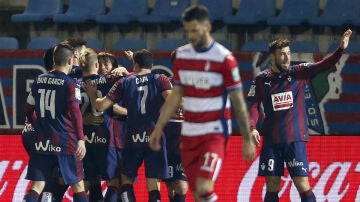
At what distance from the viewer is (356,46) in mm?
17375

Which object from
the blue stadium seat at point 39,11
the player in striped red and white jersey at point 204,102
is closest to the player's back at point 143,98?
the player in striped red and white jersey at point 204,102

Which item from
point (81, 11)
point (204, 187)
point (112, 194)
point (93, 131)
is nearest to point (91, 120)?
point (93, 131)

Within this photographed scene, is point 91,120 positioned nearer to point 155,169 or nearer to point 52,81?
point 155,169

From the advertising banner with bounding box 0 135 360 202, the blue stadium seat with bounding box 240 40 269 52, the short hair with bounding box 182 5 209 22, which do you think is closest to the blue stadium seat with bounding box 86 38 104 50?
the blue stadium seat with bounding box 240 40 269 52

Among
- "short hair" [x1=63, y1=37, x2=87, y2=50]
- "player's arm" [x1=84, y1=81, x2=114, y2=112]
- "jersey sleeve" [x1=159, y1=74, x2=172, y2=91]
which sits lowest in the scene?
"player's arm" [x1=84, y1=81, x2=114, y2=112]

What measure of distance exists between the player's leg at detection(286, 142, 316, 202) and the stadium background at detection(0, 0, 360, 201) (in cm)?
183

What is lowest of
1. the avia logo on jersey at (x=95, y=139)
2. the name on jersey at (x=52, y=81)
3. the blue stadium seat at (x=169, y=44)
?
the avia logo on jersey at (x=95, y=139)

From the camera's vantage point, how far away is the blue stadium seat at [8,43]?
58.2ft

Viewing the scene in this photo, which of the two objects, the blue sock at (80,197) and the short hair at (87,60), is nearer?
the blue sock at (80,197)

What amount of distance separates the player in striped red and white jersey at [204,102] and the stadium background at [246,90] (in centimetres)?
418

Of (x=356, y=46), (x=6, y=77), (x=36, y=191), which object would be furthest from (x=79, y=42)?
(x=356, y=46)

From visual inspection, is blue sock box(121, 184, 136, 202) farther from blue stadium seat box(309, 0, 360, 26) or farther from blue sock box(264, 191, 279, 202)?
blue stadium seat box(309, 0, 360, 26)

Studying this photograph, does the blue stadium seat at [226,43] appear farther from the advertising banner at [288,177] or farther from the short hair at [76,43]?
the short hair at [76,43]

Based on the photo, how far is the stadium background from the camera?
13.0 metres
